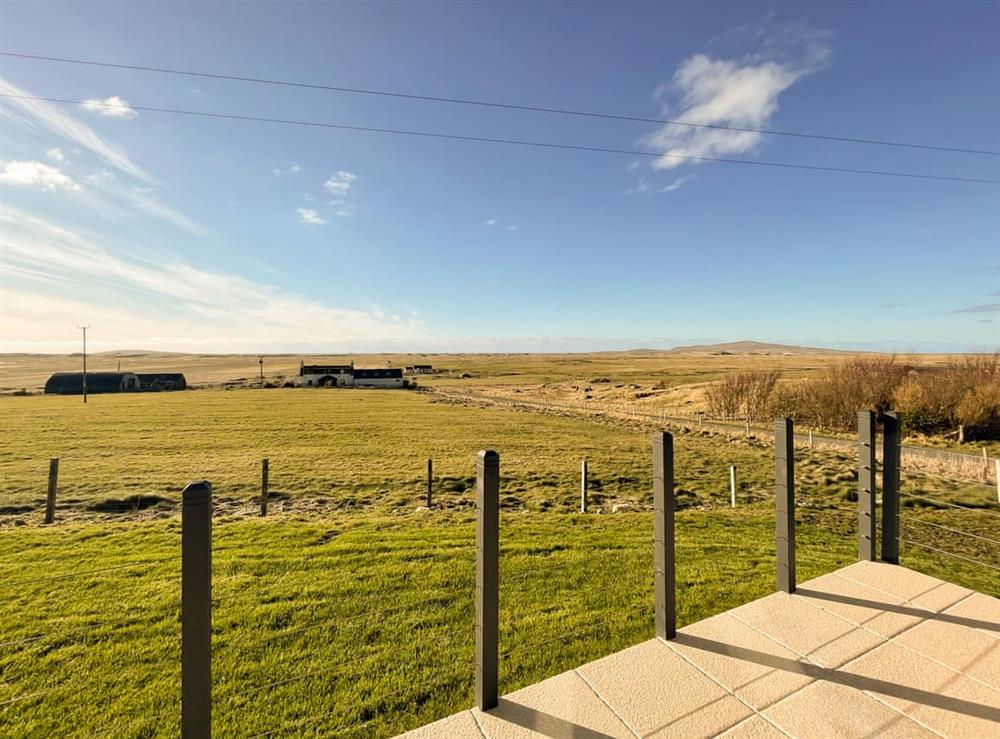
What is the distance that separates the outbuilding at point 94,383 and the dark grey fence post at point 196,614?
270 ft

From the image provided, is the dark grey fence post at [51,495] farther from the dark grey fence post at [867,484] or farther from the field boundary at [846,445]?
the field boundary at [846,445]

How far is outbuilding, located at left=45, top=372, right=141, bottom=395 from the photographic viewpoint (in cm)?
6280

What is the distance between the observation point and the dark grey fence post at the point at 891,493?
14.6ft

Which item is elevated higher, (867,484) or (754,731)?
(867,484)

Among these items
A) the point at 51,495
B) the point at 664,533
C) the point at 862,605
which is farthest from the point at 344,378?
the point at 862,605

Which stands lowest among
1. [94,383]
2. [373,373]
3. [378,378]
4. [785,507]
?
[94,383]

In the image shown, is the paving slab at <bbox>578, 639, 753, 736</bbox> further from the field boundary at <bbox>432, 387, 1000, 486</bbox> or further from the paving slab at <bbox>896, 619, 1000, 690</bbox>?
the field boundary at <bbox>432, 387, 1000, 486</bbox>

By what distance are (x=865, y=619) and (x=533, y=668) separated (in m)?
2.67

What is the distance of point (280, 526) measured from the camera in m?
8.34

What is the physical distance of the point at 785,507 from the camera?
3.92 m

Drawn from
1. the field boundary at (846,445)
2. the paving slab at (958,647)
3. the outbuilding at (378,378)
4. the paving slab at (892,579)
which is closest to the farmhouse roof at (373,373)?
the outbuilding at (378,378)

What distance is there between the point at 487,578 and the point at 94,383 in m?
85.6

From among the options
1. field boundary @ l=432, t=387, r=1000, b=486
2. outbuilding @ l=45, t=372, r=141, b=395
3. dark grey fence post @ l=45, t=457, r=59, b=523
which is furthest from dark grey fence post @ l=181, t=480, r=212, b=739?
outbuilding @ l=45, t=372, r=141, b=395

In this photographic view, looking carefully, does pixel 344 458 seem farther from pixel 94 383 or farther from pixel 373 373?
pixel 94 383
